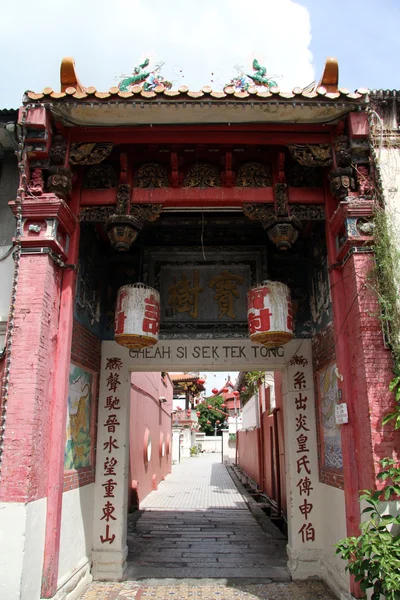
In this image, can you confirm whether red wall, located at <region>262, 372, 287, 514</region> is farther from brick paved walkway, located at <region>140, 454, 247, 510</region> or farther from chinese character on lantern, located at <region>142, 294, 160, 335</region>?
chinese character on lantern, located at <region>142, 294, 160, 335</region>

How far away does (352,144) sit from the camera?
462cm

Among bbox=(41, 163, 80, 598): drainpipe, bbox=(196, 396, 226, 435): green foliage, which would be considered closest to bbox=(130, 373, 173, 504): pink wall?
bbox=(41, 163, 80, 598): drainpipe

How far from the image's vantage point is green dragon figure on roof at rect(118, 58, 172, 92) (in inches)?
207

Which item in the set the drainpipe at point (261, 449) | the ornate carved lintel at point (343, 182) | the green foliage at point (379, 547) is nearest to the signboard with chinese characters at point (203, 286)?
the ornate carved lintel at point (343, 182)

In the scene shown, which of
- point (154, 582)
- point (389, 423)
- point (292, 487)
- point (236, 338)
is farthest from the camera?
point (236, 338)

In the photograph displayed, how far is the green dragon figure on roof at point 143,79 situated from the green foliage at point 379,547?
443 centimetres

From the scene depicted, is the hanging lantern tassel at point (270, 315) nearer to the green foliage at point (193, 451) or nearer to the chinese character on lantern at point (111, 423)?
the chinese character on lantern at point (111, 423)

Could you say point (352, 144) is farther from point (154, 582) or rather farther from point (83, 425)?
point (154, 582)

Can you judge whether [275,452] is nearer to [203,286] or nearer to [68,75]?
[203,286]

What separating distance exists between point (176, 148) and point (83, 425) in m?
3.39

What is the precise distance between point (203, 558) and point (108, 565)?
1.60 metres

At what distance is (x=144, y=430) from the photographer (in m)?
13.4

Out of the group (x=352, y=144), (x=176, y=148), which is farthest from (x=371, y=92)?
(x=176, y=148)

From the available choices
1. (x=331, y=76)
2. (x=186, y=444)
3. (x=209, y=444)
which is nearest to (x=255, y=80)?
(x=331, y=76)
